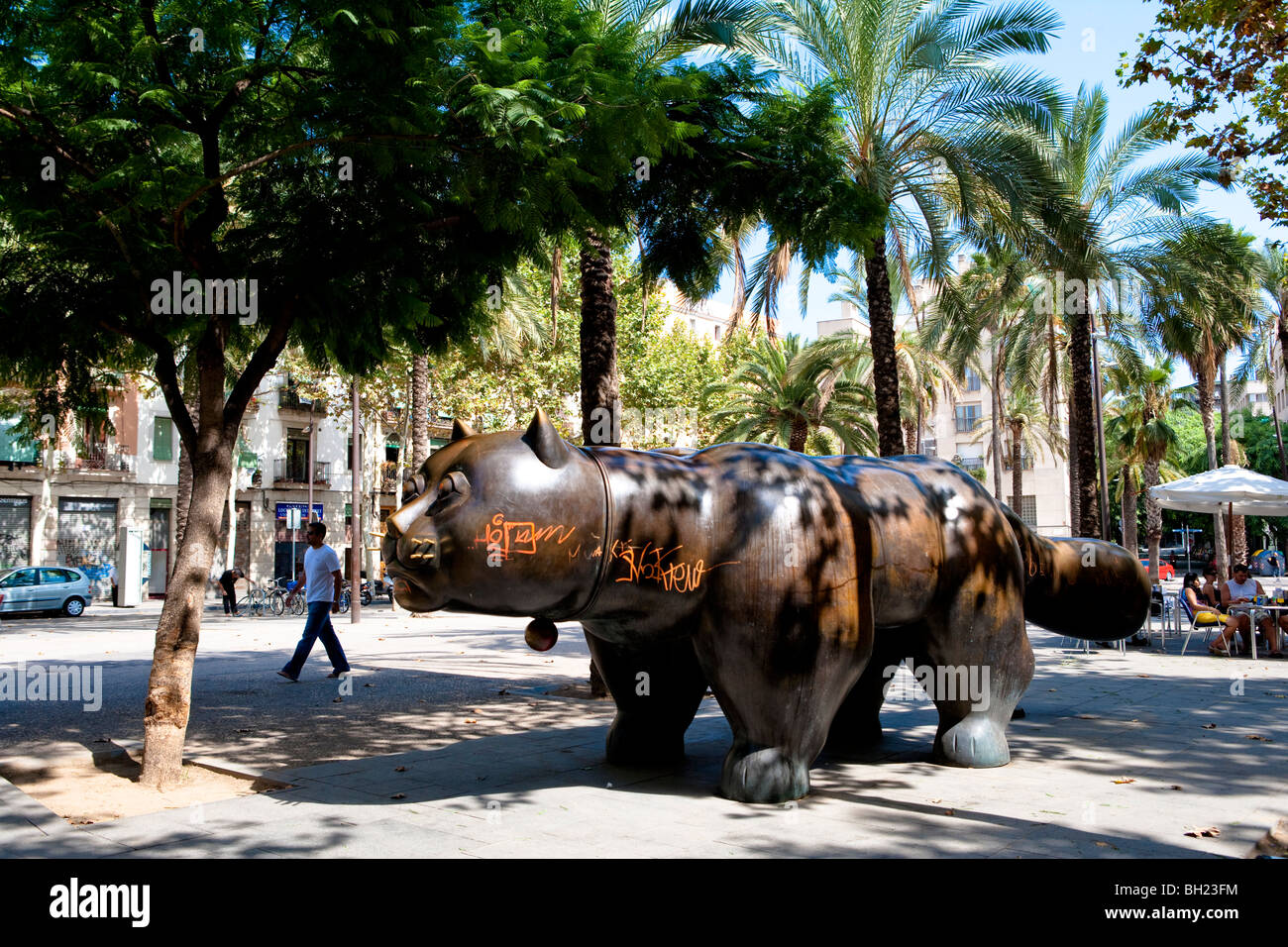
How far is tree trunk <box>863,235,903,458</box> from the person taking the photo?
13203 mm

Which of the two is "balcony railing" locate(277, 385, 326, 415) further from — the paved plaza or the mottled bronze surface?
the mottled bronze surface

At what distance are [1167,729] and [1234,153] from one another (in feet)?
16.7

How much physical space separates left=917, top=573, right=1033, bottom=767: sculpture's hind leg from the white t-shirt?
6653 millimetres

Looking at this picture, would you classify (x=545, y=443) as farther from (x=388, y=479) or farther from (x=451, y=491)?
(x=388, y=479)

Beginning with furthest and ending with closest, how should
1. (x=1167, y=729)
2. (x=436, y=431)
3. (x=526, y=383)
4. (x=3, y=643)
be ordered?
(x=436, y=431) → (x=526, y=383) → (x=3, y=643) → (x=1167, y=729)

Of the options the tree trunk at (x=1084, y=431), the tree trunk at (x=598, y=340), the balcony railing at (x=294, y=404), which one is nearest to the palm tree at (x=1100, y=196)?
the tree trunk at (x=1084, y=431)

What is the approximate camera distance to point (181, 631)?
20.8 ft

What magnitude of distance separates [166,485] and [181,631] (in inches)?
1288

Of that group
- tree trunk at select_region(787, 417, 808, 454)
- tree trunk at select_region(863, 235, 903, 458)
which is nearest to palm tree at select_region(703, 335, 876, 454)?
tree trunk at select_region(787, 417, 808, 454)

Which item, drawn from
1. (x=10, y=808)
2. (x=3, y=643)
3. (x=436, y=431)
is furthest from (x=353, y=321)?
(x=436, y=431)

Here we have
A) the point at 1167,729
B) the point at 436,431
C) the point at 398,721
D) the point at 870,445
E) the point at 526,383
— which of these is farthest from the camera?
the point at 436,431

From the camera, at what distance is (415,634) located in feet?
60.6

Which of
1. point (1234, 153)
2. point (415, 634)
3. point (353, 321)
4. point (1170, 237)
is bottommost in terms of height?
point (415, 634)

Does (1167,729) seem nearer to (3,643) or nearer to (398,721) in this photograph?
(398,721)
